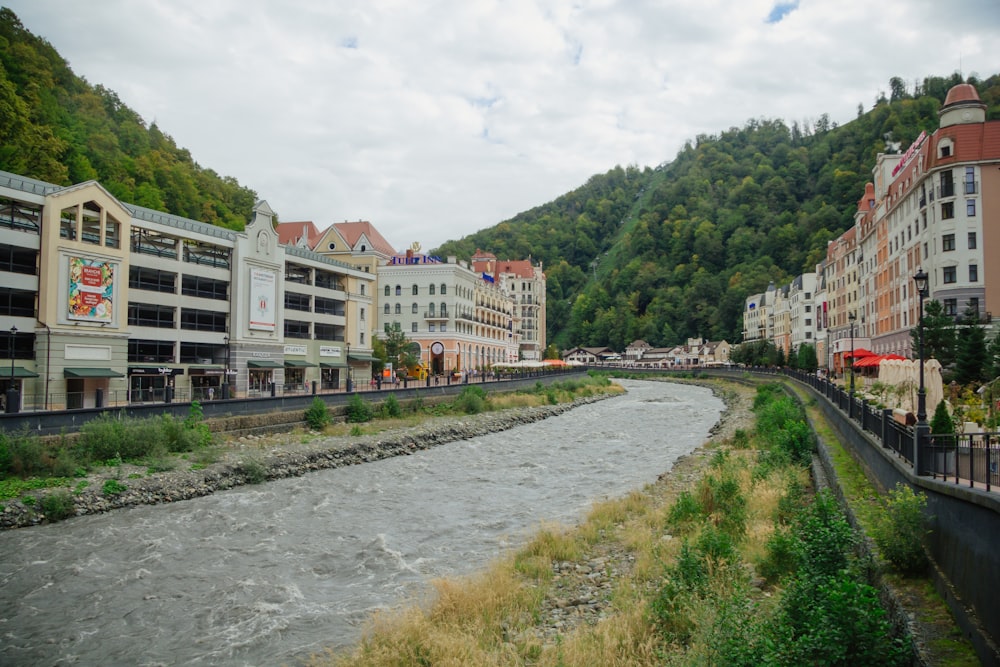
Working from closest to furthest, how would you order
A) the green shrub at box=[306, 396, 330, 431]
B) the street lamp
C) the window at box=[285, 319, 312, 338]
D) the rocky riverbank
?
the street lamp, the rocky riverbank, the green shrub at box=[306, 396, 330, 431], the window at box=[285, 319, 312, 338]

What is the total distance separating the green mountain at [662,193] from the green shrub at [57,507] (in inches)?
1470

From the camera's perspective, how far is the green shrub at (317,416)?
34.5 meters

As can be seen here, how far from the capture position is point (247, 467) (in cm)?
2380

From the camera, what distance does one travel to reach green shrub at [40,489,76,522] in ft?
58.6

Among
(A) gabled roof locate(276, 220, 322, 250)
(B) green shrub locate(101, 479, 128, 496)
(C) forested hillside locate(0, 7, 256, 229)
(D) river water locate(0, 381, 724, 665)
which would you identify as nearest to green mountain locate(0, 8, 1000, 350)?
(C) forested hillside locate(0, 7, 256, 229)

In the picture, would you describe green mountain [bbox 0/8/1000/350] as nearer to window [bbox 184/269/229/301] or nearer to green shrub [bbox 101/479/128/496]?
window [bbox 184/269/229/301]

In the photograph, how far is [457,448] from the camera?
111 feet

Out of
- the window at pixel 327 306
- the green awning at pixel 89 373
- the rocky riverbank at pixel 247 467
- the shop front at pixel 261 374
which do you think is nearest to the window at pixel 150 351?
the green awning at pixel 89 373

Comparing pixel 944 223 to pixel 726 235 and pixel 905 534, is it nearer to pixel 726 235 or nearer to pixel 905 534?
pixel 905 534

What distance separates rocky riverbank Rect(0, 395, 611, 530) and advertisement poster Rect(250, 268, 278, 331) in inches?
517

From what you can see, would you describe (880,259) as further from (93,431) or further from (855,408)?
(93,431)


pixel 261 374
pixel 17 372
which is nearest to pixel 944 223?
pixel 261 374

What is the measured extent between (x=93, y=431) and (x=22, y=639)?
46.7 ft

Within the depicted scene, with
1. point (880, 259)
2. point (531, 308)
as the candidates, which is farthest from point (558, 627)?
point (531, 308)
